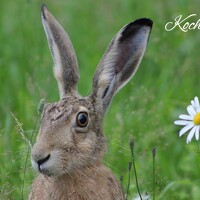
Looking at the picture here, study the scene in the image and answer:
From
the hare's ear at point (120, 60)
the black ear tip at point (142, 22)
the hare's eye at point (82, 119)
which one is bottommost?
the hare's eye at point (82, 119)

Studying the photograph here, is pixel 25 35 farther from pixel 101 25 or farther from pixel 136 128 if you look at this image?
pixel 136 128

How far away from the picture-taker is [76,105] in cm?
717

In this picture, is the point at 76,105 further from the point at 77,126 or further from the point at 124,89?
the point at 124,89

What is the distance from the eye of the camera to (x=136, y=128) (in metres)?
8.71

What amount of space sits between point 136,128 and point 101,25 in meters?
2.59

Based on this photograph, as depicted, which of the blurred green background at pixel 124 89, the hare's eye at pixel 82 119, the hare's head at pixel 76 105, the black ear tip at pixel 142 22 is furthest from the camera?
the blurred green background at pixel 124 89


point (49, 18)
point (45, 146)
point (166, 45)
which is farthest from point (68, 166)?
point (166, 45)

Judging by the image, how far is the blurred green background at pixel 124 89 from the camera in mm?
7980

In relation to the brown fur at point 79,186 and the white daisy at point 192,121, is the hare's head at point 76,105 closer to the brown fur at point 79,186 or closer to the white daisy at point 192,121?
the brown fur at point 79,186

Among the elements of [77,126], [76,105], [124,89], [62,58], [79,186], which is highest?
[62,58]

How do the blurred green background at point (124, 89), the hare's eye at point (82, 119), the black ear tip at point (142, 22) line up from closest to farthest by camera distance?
the hare's eye at point (82, 119) → the black ear tip at point (142, 22) → the blurred green background at point (124, 89)

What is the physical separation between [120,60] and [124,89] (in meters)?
1.73

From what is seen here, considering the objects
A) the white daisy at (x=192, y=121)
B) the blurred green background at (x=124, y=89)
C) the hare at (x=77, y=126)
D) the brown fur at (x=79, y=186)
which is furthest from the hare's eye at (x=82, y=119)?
the white daisy at (x=192, y=121)

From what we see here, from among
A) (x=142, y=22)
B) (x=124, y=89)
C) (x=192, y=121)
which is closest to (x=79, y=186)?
(x=192, y=121)
